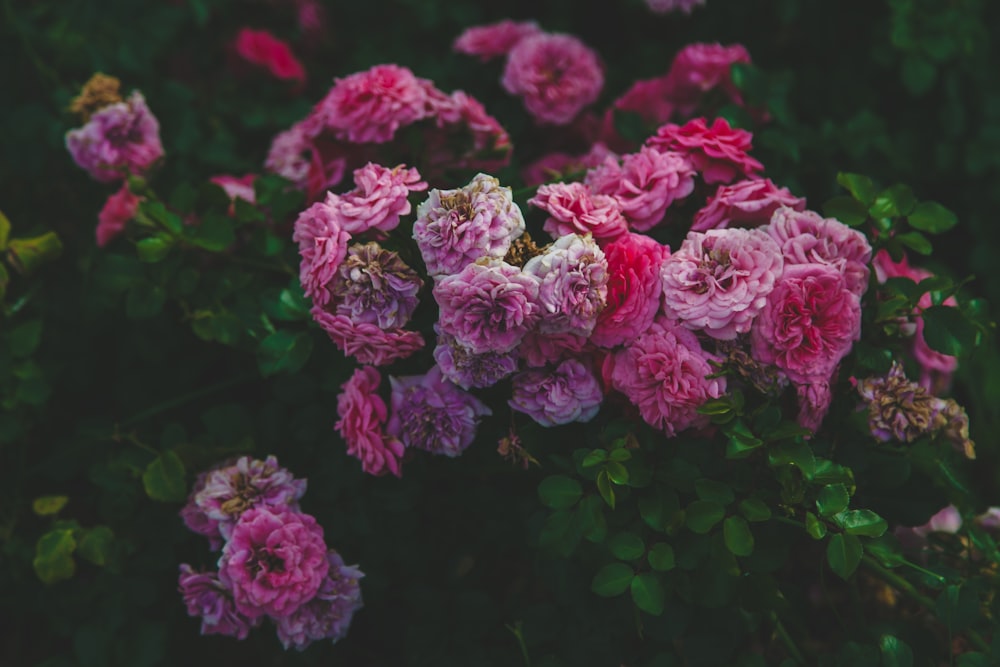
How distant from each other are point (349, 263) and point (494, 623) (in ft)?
2.61

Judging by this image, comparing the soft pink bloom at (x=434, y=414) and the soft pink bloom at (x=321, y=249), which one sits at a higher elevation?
the soft pink bloom at (x=321, y=249)

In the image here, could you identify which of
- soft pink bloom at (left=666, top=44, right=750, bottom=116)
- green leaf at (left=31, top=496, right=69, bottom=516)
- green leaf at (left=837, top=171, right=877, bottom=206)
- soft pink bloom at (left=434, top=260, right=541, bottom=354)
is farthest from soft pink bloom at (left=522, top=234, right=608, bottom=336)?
green leaf at (left=31, top=496, right=69, bottom=516)

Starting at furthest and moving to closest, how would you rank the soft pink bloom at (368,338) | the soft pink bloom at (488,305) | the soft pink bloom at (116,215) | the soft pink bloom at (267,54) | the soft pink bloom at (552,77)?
the soft pink bloom at (267,54) < the soft pink bloom at (552,77) < the soft pink bloom at (116,215) < the soft pink bloom at (368,338) < the soft pink bloom at (488,305)

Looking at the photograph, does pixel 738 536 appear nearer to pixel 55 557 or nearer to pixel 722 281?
pixel 722 281

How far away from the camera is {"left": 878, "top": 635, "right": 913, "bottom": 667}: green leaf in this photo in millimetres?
1376

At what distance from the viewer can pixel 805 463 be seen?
1322mm

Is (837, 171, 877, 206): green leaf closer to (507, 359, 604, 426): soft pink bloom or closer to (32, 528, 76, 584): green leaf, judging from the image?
(507, 359, 604, 426): soft pink bloom

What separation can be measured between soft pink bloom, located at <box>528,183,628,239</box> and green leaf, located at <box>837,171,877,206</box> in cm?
43

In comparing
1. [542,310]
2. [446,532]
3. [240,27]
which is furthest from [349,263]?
[240,27]

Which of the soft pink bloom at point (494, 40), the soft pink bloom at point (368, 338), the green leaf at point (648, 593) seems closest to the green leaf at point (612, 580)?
the green leaf at point (648, 593)

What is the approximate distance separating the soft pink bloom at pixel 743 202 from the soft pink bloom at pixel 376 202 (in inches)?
Result: 19.3

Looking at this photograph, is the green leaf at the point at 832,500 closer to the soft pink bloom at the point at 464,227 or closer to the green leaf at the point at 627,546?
the green leaf at the point at 627,546

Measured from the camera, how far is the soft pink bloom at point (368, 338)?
1.36 meters

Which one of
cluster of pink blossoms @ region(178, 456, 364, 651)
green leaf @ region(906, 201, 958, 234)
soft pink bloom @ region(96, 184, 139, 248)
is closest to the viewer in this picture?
cluster of pink blossoms @ region(178, 456, 364, 651)
